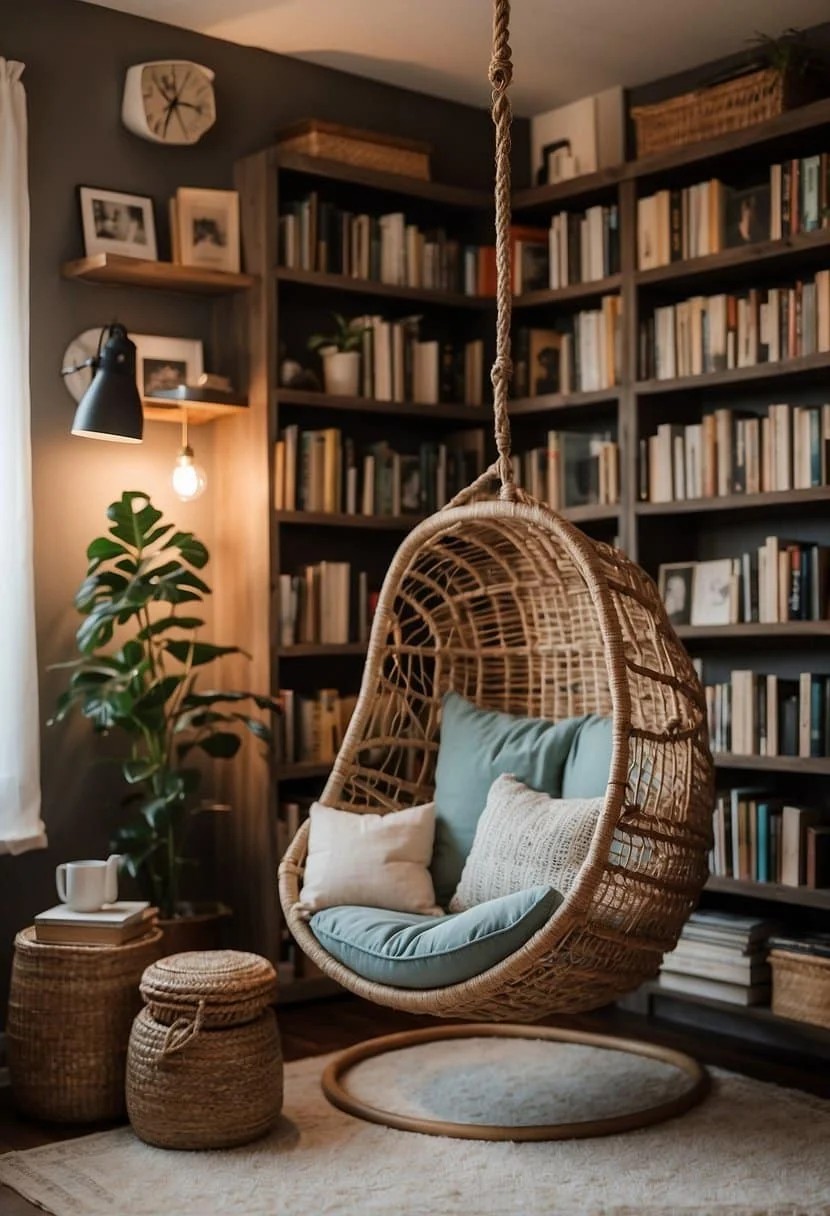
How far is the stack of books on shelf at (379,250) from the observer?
4703mm

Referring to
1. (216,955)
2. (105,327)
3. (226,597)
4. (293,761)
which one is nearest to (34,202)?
(105,327)

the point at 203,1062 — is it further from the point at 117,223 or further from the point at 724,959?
the point at 117,223

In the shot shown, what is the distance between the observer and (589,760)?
12.6 feet

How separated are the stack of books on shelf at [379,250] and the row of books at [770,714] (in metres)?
1.63

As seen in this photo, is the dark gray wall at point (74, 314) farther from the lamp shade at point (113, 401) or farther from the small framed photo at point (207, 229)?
the lamp shade at point (113, 401)

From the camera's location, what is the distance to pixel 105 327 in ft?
14.6

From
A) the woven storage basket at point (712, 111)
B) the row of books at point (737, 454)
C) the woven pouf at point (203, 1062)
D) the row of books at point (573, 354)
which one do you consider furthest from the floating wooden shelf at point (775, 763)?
the woven storage basket at point (712, 111)

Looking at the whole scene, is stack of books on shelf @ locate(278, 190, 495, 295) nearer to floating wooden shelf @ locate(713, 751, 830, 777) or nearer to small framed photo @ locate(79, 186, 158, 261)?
small framed photo @ locate(79, 186, 158, 261)

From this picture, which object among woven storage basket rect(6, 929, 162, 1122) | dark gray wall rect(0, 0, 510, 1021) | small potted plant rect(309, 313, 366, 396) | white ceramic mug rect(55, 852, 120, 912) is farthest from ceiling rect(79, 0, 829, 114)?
woven storage basket rect(6, 929, 162, 1122)

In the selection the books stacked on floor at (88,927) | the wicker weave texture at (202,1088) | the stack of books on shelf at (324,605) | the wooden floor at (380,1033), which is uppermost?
the stack of books on shelf at (324,605)

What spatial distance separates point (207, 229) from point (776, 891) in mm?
2473

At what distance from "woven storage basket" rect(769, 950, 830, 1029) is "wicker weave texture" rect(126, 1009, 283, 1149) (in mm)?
1515

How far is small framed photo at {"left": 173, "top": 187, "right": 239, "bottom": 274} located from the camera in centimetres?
456

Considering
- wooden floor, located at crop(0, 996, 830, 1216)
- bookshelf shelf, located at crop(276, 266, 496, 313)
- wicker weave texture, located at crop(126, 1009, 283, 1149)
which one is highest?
bookshelf shelf, located at crop(276, 266, 496, 313)
